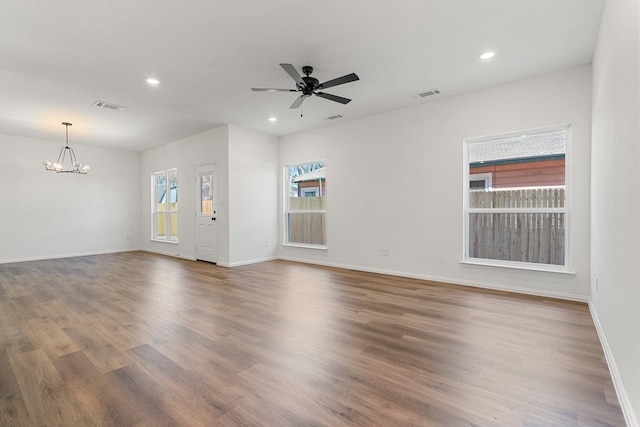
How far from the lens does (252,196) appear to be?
21.2 ft

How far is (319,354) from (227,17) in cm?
294

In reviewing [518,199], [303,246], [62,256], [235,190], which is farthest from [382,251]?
[62,256]

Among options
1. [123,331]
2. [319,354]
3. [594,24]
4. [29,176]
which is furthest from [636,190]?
[29,176]

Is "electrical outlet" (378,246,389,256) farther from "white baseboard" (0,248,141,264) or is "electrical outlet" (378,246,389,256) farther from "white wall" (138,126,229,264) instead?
"white baseboard" (0,248,141,264)

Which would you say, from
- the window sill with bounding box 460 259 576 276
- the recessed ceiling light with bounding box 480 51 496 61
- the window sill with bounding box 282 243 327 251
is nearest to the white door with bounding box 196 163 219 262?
the window sill with bounding box 282 243 327 251

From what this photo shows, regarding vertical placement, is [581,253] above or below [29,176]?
below

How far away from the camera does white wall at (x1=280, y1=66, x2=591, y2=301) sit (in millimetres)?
3674

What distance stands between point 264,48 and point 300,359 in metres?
2.99

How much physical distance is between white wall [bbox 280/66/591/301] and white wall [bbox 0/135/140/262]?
5303mm

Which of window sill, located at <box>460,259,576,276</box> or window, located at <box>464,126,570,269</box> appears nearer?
window sill, located at <box>460,259,576,276</box>

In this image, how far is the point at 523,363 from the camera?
7.09ft

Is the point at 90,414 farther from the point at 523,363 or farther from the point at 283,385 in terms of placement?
the point at 523,363

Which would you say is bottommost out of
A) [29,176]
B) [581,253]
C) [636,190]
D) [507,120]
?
[581,253]

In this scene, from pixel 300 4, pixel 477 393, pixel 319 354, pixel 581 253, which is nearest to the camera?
pixel 477 393
